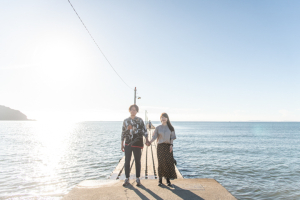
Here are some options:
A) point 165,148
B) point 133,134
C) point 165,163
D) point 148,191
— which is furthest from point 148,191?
point 133,134

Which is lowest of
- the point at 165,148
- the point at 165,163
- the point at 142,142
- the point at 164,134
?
the point at 165,163

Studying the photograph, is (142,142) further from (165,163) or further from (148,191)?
(148,191)

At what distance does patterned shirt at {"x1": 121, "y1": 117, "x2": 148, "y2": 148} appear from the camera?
17.5 ft

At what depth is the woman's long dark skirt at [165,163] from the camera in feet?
17.6

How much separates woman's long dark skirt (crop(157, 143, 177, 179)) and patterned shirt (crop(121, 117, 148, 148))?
2.04 ft

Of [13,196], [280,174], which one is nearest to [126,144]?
[13,196]

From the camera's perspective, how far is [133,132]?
209 inches

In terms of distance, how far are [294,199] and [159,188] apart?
5.69 metres

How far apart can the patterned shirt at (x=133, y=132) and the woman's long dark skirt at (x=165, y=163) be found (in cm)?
62

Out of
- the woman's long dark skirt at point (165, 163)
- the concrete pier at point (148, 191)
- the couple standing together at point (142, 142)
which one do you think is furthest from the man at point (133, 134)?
the woman's long dark skirt at point (165, 163)

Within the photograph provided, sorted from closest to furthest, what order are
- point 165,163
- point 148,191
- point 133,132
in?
point 148,191, point 133,132, point 165,163

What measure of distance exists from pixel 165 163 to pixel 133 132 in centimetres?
122

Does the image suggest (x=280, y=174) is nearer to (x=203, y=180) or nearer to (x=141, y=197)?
(x=203, y=180)

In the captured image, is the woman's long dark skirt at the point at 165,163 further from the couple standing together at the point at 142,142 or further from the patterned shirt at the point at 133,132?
the patterned shirt at the point at 133,132
